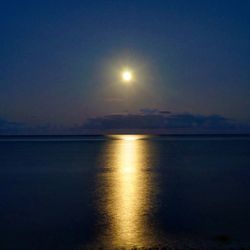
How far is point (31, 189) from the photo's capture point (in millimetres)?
19641

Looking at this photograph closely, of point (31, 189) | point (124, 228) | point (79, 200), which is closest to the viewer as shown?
point (124, 228)

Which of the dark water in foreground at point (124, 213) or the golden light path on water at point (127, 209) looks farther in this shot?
the golden light path on water at point (127, 209)

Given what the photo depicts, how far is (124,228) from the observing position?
11.2m

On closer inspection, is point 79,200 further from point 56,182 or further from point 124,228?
point 56,182

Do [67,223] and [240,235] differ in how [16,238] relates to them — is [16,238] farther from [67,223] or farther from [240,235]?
[240,235]

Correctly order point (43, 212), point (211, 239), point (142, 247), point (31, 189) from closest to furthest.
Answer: point (142, 247)
point (211, 239)
point (43, 212)
point (31, 189)

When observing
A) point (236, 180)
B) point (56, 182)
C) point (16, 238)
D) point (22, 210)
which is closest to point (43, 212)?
point (22, 210)

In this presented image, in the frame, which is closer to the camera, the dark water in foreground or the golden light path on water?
the dark water in foreground

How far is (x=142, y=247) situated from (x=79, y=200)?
7256 millimetres

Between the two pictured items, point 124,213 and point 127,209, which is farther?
point 127,209

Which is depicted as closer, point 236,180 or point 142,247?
point 142,247

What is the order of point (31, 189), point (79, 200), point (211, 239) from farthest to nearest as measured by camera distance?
1. point (31, 189)
2. point (79, 200)
3. point (211, 239)

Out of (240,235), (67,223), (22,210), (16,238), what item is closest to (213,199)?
(240,235)

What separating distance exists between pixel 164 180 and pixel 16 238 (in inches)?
552
